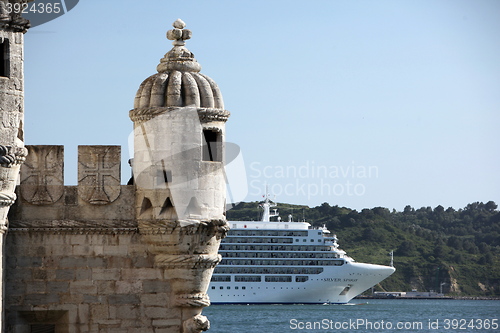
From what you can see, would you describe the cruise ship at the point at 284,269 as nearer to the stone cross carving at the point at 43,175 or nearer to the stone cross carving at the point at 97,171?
the stone cross carving at the point at 97,171

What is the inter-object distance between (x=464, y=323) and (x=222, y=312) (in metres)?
21.9

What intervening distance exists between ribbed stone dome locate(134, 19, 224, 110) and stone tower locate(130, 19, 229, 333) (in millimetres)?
12

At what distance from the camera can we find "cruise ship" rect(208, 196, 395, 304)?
110 metres

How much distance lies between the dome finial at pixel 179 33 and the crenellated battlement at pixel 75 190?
1.61 m

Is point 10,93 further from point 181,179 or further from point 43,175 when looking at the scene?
point 181,179

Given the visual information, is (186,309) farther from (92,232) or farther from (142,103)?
(142,103)

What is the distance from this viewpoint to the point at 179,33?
14.0 metres

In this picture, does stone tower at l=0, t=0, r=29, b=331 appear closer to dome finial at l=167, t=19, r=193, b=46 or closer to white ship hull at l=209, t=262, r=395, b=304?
dome finial at l=167, t=19, r=193, b=46

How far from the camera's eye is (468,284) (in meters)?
170

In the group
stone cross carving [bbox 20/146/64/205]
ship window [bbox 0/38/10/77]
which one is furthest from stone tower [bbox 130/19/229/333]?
ship window [bbox 0/38/10/77]

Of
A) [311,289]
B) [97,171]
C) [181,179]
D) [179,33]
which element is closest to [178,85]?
[179,33]

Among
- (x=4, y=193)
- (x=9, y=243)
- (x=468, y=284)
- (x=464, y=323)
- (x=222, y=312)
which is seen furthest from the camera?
(x=468, y=284)

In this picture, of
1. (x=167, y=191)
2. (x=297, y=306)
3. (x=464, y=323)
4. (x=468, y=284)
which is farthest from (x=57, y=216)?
(x=468, y=284)

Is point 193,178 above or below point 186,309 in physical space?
above
